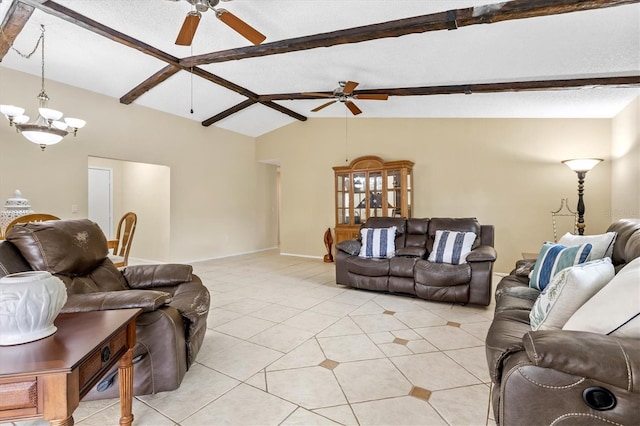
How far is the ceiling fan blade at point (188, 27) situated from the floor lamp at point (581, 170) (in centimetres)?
463

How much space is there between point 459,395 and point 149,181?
6.27m

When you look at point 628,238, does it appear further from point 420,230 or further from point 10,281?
point 10,281

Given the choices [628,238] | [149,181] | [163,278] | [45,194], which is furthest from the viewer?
[149,181]

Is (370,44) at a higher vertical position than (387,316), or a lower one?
higher

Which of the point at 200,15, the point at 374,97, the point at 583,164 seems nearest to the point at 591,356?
the point at 200,15

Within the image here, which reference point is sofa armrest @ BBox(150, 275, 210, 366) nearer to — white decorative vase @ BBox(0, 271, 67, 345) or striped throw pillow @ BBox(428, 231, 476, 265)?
white decorative vase @ BBox(0, 271, 67, 345)

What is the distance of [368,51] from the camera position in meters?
3.46

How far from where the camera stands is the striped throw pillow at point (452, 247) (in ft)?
12.1

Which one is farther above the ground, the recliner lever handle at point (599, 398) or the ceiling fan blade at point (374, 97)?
the ceiling fan blade at point (374, 97)

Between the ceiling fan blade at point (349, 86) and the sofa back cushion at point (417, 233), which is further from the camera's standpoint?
the sofa back cushion at point (417, 233)

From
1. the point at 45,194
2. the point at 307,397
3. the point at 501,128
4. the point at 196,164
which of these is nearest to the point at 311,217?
the point at 196,164

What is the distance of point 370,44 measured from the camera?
3312mm

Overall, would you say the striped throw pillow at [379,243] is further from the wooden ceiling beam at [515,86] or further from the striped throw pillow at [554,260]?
the wooden ceiling beam at [515,86]

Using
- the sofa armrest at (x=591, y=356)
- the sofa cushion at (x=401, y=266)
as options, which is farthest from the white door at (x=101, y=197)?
the sofa armrest at (x=591, y=356)
